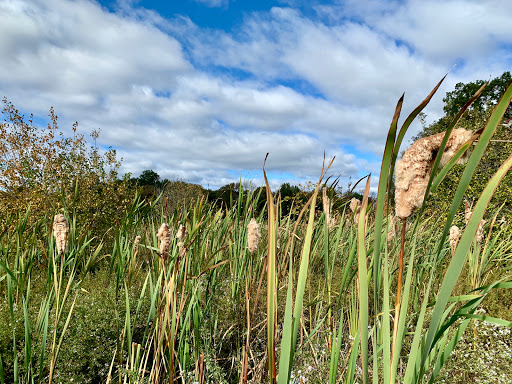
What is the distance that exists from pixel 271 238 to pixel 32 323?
229 cm

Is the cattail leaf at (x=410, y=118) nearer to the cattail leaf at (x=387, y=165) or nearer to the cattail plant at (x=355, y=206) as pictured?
the cattail leaf at (x=387, y=165)

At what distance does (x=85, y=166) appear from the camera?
6398 mm

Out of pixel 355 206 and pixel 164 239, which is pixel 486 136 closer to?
pixel 164 239

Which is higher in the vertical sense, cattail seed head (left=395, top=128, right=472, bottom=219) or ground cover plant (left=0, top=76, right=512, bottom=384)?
cattail seed head (left=395, top=128, right=472, bottom=219)

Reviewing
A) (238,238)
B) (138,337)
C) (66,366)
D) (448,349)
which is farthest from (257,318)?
(448,349)

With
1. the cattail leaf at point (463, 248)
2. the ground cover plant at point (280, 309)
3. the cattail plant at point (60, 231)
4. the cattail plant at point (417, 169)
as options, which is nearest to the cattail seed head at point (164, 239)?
the ground cover plant at point (280, 309)

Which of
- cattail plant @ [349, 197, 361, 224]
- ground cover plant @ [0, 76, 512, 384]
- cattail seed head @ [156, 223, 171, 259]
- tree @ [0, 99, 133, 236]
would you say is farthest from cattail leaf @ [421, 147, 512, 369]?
tree @ [0, 99, 133, 236]

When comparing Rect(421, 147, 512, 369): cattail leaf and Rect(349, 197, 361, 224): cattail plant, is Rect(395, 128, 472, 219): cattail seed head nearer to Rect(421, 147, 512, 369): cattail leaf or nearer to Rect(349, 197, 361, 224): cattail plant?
Rect(421, 147, 512, 369): cattail leaf

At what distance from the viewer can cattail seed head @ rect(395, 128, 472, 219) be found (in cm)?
87

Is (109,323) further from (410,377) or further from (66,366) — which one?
(410,377)

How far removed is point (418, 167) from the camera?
88 cm

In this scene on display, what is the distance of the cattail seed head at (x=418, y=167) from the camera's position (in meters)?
0.87

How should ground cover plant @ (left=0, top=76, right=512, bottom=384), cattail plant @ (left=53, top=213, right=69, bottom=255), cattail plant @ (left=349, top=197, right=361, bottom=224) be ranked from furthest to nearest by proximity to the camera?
cattail plant @ (left=349, top=197, right=361, bottom=224), cattail plant @ (left=53, top=213, right=69, bottom=255), ground cover plant @ (left=0, top=76, right=512, bottom=384)

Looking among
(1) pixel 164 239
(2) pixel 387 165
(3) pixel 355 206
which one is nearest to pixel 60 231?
(1) pixel 164 239
